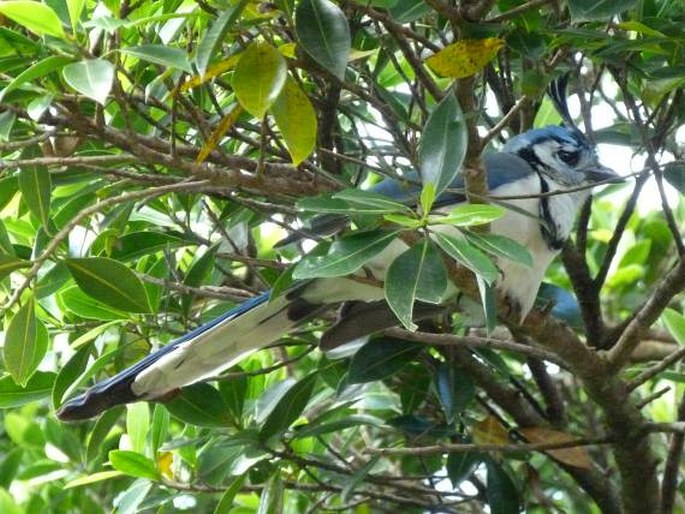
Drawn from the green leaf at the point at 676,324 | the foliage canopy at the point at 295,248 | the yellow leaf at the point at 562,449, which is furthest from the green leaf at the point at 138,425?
the green leaf at the point at 676,324

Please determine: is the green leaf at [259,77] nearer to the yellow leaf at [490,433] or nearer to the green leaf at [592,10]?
the green leaf at [592,10]

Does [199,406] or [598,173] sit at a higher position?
[598,173]

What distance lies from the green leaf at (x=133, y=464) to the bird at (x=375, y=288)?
20 cm

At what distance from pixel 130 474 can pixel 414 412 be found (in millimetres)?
680

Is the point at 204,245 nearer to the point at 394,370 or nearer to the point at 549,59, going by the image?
the point at 394,370

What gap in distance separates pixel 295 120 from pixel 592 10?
542 mm

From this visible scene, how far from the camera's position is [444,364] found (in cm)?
273

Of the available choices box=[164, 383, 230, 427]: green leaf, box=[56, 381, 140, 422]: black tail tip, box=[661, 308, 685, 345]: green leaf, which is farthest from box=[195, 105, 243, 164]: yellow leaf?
box=[661, 308, 685, 345]: green leaf

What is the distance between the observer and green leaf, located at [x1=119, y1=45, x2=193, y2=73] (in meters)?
1.82

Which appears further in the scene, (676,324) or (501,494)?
(676,324)

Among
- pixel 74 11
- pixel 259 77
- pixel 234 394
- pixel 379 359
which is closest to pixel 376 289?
pixel 379 359

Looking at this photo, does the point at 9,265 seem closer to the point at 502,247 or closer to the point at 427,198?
the point at 427,198

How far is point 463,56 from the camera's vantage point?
208 cm

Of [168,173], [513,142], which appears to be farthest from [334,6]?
[513,142]
